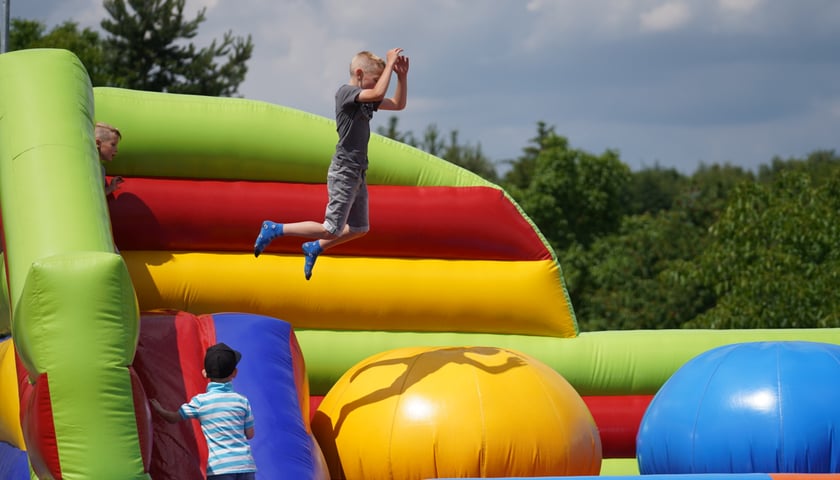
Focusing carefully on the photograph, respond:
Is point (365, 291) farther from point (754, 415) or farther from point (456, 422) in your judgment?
point (754, 415)

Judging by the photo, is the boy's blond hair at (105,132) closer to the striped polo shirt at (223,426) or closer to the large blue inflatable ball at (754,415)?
the striped polo shirt at (223,426)

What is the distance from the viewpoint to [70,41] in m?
26.7

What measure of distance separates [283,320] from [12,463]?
1517 millimetres

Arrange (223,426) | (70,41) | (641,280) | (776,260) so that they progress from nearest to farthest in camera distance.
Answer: (223,426) → (776,260) → (641,280) → (70,41)

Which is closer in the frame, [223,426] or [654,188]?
[223,426]

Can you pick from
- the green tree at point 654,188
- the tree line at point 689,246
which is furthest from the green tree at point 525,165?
the green tree at point 654,188

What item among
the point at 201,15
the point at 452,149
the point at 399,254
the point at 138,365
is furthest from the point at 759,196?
the point at 452,149

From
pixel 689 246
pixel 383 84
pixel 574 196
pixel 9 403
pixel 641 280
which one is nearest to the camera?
pixel 383 84

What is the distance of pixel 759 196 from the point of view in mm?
14289

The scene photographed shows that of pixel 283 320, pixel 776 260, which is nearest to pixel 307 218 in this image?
pixel 283 320

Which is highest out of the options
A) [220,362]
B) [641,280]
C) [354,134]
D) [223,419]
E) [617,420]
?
[354,134]

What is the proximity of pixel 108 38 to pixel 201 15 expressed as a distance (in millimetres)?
2078

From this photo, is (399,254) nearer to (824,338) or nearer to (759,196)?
(824,338)

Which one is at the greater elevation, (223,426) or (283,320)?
(283,320)
